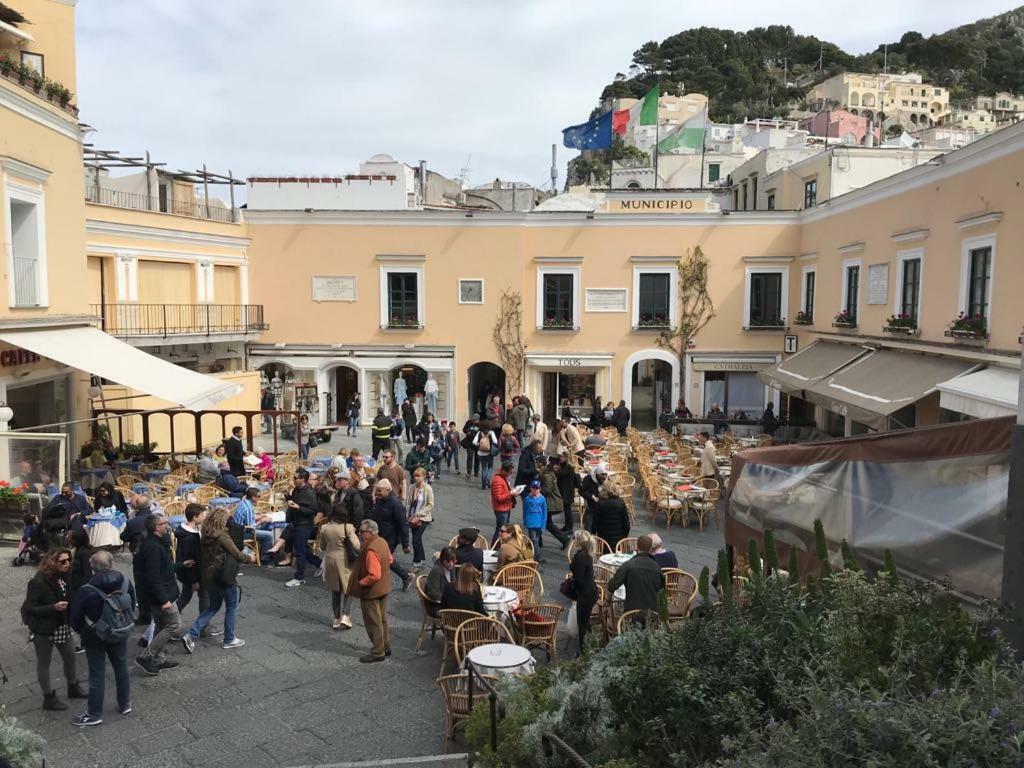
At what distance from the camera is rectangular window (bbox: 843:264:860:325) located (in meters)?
20.2

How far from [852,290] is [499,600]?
51.6 feet

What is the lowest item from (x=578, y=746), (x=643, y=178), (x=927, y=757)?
(x=578, y=746)

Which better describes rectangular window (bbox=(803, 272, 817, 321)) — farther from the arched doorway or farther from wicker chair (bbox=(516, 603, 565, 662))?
wicker chair (bbox=(516, 603, 565, 662))

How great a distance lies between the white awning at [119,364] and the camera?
13805 mm

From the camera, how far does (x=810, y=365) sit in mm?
20609

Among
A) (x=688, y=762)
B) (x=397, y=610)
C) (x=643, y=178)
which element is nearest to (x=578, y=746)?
(x=688, y=762)

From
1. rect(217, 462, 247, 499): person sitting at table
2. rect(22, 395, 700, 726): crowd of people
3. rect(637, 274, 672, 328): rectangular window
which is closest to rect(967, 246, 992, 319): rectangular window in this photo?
rect(22, 395, 700, 726): crowd of people

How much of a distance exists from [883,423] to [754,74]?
106938 mm

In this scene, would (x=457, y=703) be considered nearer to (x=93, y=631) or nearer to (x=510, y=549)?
(x=510, y=549)

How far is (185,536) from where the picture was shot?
8.45 metres

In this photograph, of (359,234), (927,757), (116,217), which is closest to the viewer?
A: (927,757)

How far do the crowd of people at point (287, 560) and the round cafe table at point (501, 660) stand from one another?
2.70ft

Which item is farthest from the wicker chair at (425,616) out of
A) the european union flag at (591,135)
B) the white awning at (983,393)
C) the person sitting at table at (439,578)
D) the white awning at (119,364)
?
the european union flag at (591,135)

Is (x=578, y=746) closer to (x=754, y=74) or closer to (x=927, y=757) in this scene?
(x=927, y=757)
